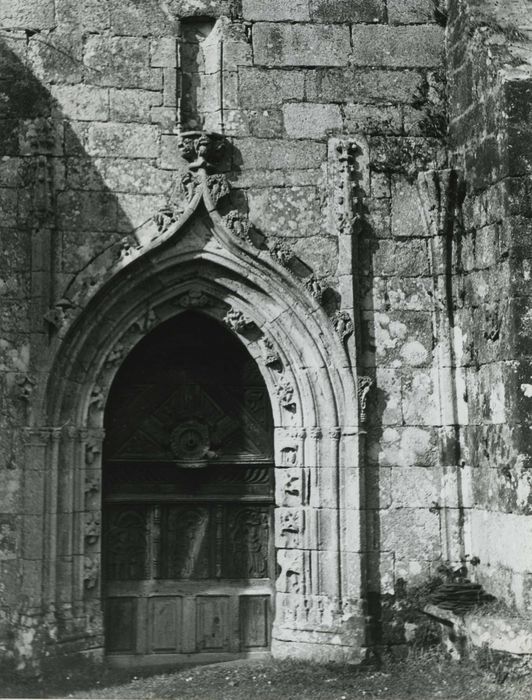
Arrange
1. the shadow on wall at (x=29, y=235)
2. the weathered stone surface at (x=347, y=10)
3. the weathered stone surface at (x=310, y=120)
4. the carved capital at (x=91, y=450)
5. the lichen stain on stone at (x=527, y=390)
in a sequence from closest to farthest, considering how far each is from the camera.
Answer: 1. the lichen stain on stone at (x=527, y=390)
2. the shadow on wall at (x=29, y=235)
3. the carved capital at (x=91, y=450)
4. the weathered stone surface at (x=310, y=120)
5. the weathered stone surface at (x=347, y=10)

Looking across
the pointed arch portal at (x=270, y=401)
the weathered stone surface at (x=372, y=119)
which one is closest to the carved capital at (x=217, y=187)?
the pointed arch portal at (x=270, y=401)

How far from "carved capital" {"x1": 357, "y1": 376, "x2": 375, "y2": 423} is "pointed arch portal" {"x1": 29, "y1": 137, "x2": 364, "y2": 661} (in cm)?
4

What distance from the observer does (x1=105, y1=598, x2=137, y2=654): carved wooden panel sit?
8617 millimetres

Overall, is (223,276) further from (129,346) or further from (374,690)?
(374,690)

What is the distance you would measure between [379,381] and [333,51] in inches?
106

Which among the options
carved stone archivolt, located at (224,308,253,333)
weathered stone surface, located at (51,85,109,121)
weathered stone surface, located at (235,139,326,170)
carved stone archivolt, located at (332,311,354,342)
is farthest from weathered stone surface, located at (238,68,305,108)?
carved stone archivolt, located at (332,311,354,342)

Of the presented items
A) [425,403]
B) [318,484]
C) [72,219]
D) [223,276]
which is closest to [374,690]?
[318,484]

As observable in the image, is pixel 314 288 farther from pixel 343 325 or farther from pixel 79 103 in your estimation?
pixel 79 103

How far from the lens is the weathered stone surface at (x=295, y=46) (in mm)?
8797

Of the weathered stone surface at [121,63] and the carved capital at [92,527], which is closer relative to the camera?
the carved capital at [92,527]

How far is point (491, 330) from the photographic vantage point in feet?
26.8

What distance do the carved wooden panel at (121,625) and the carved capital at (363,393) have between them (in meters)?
2.34

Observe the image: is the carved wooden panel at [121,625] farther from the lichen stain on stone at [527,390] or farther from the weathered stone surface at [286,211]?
the lichen stain on stone at [527,390]

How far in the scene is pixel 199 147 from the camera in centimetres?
849
